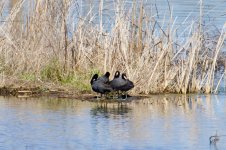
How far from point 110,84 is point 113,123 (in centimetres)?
250

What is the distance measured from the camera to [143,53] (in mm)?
16188

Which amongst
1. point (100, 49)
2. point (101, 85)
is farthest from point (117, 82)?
point (100, 49)

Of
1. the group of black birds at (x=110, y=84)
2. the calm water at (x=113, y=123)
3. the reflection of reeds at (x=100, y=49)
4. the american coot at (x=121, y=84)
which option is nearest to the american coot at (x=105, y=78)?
the group of black birds at (x=110, y=84)

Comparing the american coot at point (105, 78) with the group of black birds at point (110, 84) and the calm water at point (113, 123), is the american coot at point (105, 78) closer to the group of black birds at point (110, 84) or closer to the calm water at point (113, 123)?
the group of black birds at point (110, 84)

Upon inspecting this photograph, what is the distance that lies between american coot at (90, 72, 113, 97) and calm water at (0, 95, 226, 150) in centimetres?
27

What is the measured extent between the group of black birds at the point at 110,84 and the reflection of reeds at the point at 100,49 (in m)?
0.71

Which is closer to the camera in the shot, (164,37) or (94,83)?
(94,83)

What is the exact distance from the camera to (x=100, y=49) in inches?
653

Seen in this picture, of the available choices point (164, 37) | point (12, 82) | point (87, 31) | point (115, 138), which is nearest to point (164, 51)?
point (164, 37)

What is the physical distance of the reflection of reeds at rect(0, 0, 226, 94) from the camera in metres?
16.1

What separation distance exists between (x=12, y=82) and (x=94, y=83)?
166 centimetres

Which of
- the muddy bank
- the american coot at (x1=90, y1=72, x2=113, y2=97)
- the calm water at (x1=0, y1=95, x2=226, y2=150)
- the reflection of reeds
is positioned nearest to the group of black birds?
the american coot at (x1=90, y1=72, x2=113, y2=97)

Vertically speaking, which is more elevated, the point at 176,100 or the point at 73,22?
the point at 73,22

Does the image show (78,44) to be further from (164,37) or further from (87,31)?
(164,37)
